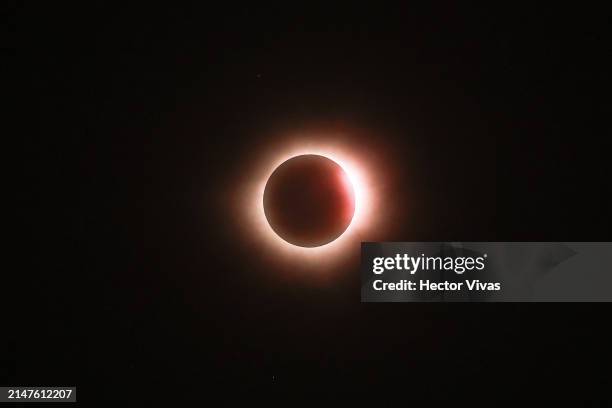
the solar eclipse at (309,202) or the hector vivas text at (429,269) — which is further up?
the solar eclipse at (309,202)

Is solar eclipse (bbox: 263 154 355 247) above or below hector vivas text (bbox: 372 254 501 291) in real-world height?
above

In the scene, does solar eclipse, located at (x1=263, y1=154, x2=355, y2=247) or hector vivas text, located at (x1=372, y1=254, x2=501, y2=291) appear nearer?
solar eclipse, located at (x1=263, y1=154, x2=355, y2=247)

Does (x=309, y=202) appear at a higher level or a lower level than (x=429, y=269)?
higher

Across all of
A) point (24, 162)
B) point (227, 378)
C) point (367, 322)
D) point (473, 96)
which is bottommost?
point (227, 378)

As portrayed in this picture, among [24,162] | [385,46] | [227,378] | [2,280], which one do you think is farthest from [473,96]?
[2,280]

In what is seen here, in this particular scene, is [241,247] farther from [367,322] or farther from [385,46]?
[385,46]

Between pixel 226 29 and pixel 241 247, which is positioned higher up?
pixel 226 29

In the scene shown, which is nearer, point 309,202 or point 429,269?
point 309,202

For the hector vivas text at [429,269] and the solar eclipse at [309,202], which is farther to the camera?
the hector vivas text at [429,269]
